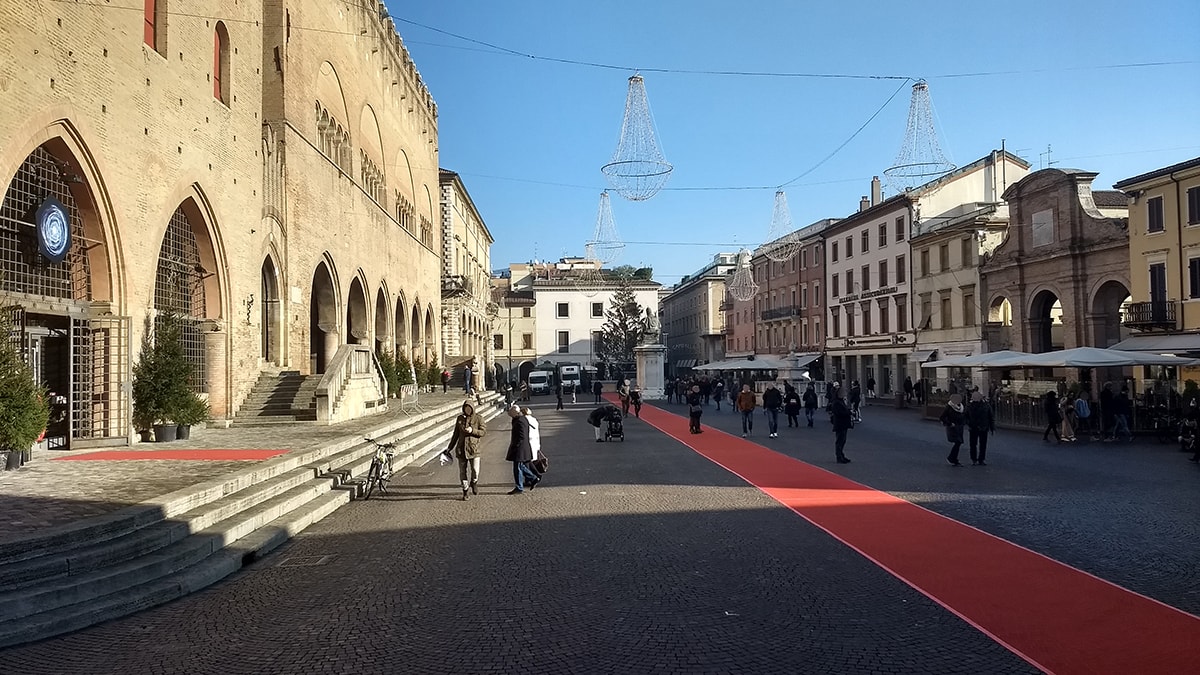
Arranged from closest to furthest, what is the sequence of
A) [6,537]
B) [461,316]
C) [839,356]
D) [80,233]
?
[6,537]
[80,233]
[839,356]
[461,316]

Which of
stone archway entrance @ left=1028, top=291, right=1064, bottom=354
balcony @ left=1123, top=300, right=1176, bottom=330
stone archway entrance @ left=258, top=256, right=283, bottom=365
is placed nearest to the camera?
stone archway entrance @ left=258, top=256, right=283, bottom=365

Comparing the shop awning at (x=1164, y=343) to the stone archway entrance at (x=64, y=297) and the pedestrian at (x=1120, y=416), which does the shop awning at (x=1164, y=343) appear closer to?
the pedestrian at (x=1120, y=416)

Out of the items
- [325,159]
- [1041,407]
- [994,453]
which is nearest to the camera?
[994,453]

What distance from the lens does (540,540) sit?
9.33 m

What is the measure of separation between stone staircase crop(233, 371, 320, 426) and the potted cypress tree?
316 inches

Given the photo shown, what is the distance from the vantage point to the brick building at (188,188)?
519 inches

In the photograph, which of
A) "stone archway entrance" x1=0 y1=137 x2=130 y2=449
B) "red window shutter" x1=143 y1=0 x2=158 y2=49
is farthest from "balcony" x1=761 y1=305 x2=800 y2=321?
"stone archway entrance" x1=0 y1=137 x2=130 y2=449

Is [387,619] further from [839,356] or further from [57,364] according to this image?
[839,356]

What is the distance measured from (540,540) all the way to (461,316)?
1978 inches

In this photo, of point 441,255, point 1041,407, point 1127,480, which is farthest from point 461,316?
point 1127,480

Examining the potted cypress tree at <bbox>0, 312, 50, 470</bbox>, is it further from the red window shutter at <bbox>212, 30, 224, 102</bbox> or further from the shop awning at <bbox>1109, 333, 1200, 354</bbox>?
the shop awning at <bbox>1109, 333, 1200, 354</bbox>

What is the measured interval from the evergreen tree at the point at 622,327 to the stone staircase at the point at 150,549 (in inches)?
2520

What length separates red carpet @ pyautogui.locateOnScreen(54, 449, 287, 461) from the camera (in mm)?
12922

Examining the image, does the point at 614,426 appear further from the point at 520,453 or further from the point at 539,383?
the point at 539,383
